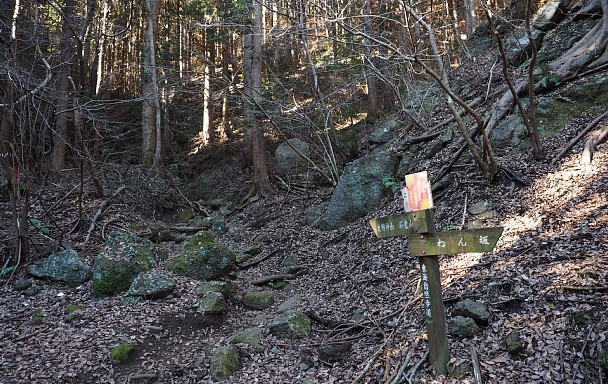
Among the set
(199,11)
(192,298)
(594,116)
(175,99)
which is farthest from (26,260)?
(175,99)

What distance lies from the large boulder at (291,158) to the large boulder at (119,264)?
310 inches

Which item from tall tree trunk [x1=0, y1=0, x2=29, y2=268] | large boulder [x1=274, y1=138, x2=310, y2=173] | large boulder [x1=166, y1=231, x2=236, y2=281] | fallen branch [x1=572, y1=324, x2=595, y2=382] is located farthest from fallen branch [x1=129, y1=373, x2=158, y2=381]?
large boulder [x1=274, y1=138, x2=310, y2=173]

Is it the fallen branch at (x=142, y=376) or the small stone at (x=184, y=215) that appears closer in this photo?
the fallen branch at (x=142, y=376)

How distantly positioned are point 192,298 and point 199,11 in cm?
1478

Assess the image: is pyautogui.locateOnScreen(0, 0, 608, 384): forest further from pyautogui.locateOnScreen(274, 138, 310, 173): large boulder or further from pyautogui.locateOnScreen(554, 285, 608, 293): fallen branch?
pyautogui.locateOnScreen(274, 138, 310, 173): large boulder

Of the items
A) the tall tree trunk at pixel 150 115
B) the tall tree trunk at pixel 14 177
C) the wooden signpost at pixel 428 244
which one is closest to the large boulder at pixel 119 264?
the tall tree trunk at pixel 14 177

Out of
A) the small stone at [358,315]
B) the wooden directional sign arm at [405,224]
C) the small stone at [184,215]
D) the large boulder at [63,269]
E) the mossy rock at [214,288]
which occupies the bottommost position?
the small stone at [358,315]

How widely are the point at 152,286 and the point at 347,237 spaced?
178 inches

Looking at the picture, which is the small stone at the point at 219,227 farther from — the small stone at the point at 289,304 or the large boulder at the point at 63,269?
the small stone at the point at 289,304

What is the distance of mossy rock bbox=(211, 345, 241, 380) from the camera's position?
4.98 meters

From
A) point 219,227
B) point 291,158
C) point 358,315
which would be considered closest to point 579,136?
point 358,315

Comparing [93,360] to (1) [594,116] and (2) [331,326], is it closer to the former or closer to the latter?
(2) [331,326]

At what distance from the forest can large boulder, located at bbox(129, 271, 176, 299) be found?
4 cm

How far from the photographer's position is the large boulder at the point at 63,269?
293 inches
